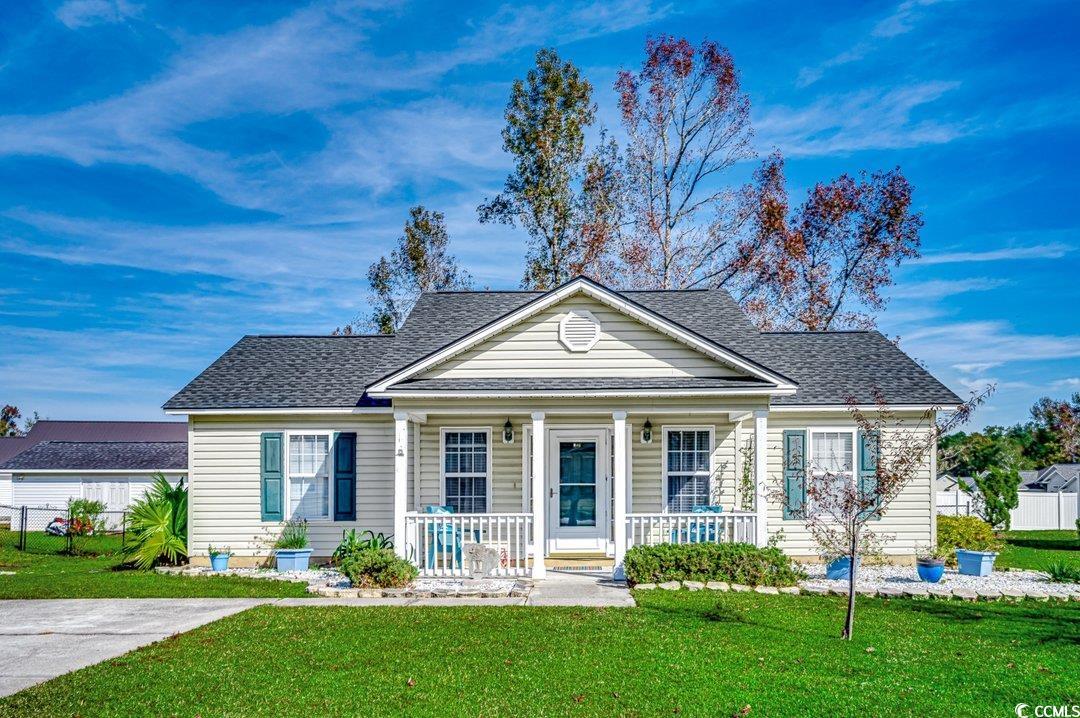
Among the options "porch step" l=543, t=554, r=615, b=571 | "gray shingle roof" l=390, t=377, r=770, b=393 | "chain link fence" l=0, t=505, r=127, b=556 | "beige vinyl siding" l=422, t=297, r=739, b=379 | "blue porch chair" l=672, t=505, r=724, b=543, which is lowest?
"chain link fence" l=0, t=505, r=127, b=556

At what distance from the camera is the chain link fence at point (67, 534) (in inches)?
868

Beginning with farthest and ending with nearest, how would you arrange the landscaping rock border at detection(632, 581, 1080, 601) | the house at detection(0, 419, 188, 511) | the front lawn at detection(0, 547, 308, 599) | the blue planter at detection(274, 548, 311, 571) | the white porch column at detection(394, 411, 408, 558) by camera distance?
the house at detection(0, 419, 188, 511)
the blue planter at detection(274, 548, 311, 571)
the white porch column at detection(394, 411, 408, 558)
the front lawn at detection(0, 547, 308, 599)
the landscaping rock border at detection(632, 581, 1080, 601)

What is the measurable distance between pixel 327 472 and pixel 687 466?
6.83 meters

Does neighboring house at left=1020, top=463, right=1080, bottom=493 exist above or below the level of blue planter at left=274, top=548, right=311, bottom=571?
below

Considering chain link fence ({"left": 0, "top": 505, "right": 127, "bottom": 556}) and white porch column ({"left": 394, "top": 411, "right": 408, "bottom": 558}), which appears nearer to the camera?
white porch column ({"left": 394, "top": 411, "right": 408, "bottom": 558})

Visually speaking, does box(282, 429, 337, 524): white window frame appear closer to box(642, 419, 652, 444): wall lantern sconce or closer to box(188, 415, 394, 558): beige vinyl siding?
box(188, 415, 394, 558): beige vinyl siding

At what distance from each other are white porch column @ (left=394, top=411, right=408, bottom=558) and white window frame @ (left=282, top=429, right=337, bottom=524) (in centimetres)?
252

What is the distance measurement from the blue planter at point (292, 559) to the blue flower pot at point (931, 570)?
1046 cm

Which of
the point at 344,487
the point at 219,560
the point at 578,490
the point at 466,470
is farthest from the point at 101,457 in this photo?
the point at 578,490

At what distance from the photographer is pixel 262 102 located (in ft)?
75.7

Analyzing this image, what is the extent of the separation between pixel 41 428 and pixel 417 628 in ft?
185

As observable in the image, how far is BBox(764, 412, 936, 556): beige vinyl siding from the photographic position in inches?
629

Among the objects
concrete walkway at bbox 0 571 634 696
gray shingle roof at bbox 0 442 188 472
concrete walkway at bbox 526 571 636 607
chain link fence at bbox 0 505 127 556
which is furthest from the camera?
gray shingle roof at bbox 0 442 188 472

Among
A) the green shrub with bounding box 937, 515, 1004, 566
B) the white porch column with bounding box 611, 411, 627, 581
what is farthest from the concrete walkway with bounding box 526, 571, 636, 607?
the green shrub with bounding box 937, 515, 1004, 566
